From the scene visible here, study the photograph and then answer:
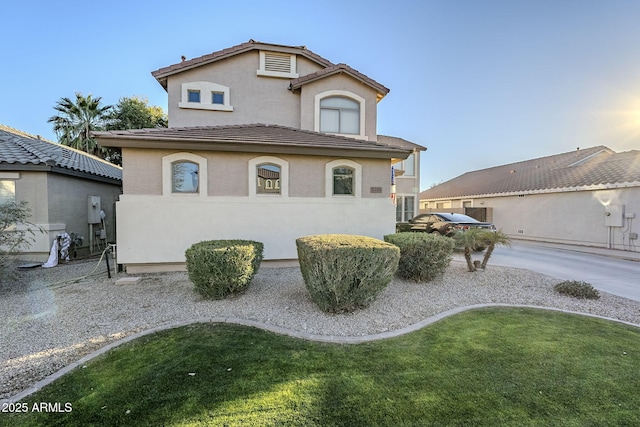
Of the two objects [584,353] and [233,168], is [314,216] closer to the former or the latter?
[233,168]

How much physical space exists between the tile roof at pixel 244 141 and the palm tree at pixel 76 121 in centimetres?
2166

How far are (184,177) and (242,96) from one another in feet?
16.9

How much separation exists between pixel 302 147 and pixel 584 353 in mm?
7554

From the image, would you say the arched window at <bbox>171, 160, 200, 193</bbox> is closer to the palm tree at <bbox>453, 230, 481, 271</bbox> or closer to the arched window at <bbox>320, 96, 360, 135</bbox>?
the arched window at <bbox>320, 96, 360, 135</bbox>

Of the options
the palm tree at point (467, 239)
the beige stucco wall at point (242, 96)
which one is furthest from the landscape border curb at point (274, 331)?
the beige stucco wall at point (242, 96)

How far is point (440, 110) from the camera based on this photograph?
50.2ft

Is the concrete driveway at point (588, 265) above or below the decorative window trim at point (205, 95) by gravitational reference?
below

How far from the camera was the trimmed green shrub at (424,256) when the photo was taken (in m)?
6.99

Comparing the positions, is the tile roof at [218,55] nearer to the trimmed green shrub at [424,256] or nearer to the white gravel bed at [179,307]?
the white gravel bed at [179,307]

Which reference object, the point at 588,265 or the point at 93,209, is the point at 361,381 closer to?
the point at 588,265

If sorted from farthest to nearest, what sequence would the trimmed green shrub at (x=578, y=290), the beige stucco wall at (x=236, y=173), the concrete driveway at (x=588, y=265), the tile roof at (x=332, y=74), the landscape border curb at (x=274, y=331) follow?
the tile roof at (x=332, y=74) < the beige stucco wall at (x=236, y=173) < the concrete driveway at (x=588, y=265) < the trimmed green shrub at (x=578, y=290) < the landscape border curb at (x=274, y=331)

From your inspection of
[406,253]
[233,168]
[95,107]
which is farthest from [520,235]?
[95,107]

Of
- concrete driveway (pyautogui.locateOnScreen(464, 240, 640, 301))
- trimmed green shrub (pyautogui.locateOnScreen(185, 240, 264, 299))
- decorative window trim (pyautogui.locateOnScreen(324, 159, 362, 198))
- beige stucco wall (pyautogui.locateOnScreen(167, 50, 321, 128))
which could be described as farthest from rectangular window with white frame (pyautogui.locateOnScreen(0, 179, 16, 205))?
concrete driveway (pyautogui.locateOnScreen(464, 240, 640, 301))

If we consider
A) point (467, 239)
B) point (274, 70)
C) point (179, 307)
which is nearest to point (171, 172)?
point (179, 307)
